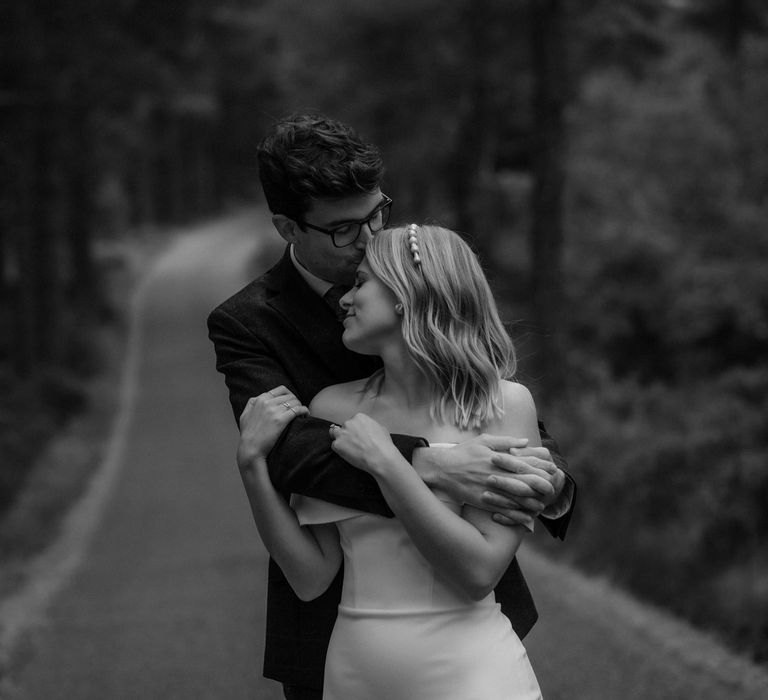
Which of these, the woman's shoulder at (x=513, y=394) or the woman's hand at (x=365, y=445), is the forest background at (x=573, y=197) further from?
the woman's hand at (x=365, y=445)

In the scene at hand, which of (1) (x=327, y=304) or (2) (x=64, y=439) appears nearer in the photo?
(1) (x=327, y=304)

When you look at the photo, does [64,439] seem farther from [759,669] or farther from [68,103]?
[759,669]

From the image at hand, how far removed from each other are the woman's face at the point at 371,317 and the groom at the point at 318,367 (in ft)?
0.68

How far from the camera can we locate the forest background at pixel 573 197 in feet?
43.7

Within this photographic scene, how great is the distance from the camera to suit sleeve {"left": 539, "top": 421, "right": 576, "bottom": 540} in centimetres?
302

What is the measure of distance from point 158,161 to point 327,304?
171ft

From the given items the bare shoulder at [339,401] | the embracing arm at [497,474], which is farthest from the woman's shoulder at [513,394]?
the bare shoulder at [339,401]

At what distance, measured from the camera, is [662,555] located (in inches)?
481

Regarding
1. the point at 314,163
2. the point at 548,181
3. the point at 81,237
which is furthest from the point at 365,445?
the point at 81,237

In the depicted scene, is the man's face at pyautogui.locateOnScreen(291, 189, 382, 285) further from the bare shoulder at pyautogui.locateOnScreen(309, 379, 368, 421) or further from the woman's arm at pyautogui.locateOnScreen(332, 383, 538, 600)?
Answer: the woman's arm at pyautogui.locateOnScreen(332, 383, 538, 600)

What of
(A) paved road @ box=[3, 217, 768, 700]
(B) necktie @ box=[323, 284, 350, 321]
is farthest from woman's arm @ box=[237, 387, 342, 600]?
(A) paved road @ box=[3, 217, 768, 700]

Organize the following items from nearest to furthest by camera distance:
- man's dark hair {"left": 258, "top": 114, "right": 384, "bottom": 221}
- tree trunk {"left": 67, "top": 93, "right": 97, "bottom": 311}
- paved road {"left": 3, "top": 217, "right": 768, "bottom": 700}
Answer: man's dark hair {"left": 258, "top": 114, "right": 384, "bottom": 221} < paved road {"left": 3, "top": 217, "right": 768, "bottom": 700} < tree trunk {"left": 67, "top": 93, "right": 97, "bottom": 311}

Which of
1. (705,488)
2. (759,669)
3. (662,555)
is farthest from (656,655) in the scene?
(705,488)

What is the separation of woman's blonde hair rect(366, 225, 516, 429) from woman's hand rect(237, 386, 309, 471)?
1.11ft
